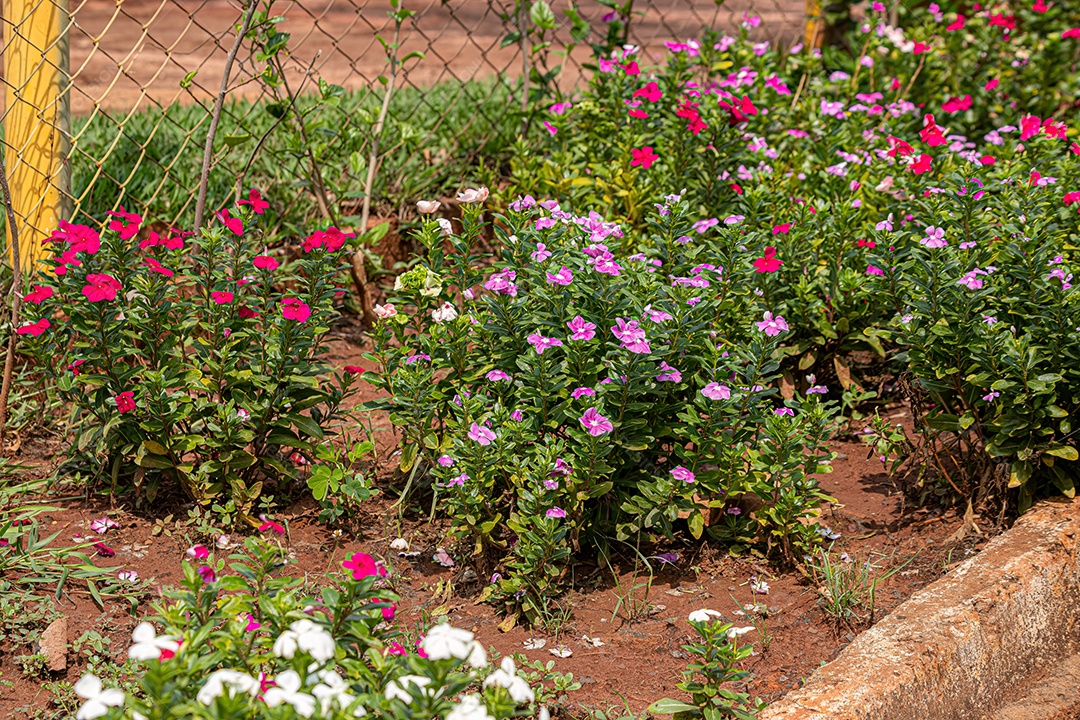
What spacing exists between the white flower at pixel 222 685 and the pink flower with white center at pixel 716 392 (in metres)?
1.28

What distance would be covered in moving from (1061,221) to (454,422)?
1.90 meters

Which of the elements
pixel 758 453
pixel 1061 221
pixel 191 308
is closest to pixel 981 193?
pixel 1061 221

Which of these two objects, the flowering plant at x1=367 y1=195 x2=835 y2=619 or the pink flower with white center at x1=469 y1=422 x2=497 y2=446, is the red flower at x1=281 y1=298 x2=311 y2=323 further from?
the pink flower with white center at x1=469 y1=422 x2=497 y2=446

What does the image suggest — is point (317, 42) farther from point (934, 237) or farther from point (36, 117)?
point (934, 237)

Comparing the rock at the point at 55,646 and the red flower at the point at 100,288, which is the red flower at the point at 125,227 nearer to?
the red flower at the point at 100,288

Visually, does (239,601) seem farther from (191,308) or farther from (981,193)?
(981,193)

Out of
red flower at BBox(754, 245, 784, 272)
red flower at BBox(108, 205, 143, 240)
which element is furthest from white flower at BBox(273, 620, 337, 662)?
red flower at BBox(754, 245, 784, 272)

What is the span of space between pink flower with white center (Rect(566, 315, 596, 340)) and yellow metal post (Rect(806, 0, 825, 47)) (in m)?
3.92

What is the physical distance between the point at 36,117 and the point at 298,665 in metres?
2.36

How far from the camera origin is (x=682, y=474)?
2.55 metres

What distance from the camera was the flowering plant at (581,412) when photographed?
2.48m

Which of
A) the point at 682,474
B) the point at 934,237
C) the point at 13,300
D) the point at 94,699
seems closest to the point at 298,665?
the point at 94,699

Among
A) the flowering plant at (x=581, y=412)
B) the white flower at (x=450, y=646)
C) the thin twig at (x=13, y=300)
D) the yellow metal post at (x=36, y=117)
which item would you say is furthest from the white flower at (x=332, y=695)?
the yellow metal post at (x=36, y=117)

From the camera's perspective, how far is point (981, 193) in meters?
3.17
